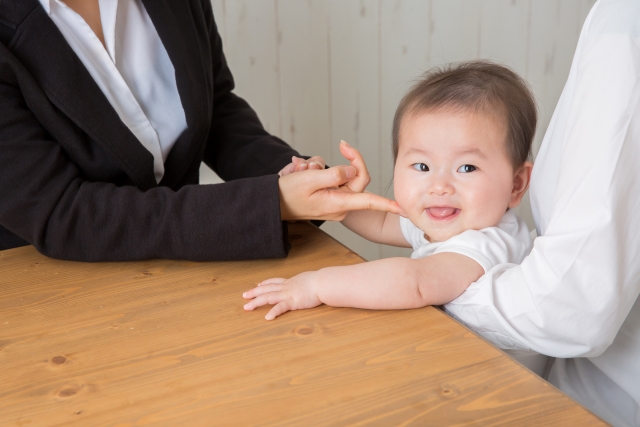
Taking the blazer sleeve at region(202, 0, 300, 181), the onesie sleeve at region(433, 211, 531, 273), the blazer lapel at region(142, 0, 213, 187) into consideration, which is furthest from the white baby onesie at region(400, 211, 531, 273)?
the blazer lapel at region(142, 0, 213, 187)

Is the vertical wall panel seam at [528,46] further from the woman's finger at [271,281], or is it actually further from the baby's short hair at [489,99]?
the woman's finger at [271,281]

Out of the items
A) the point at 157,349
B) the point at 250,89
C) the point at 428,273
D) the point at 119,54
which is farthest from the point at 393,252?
the point at 157,349

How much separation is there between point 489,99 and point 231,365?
21.6 inches

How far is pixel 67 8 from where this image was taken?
1.04 metres

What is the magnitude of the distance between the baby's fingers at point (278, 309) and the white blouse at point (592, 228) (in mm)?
236

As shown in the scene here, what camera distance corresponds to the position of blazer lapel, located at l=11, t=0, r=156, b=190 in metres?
0.96

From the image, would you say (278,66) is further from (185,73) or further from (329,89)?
(185,73)

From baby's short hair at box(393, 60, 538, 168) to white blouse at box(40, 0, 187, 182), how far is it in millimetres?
466

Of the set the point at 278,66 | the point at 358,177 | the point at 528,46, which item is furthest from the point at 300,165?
the point at 528,46

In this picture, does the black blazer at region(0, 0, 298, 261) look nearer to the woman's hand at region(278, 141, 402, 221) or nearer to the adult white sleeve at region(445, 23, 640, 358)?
the woman's hand at region(278, 141, 402, 221)

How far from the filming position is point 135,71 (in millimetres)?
1175

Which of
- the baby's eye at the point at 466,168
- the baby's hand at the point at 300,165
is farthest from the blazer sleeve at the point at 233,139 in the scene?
the baby's eye at the point at 466,168

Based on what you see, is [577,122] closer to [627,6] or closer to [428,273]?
[627,6]

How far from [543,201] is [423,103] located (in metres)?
0.24
